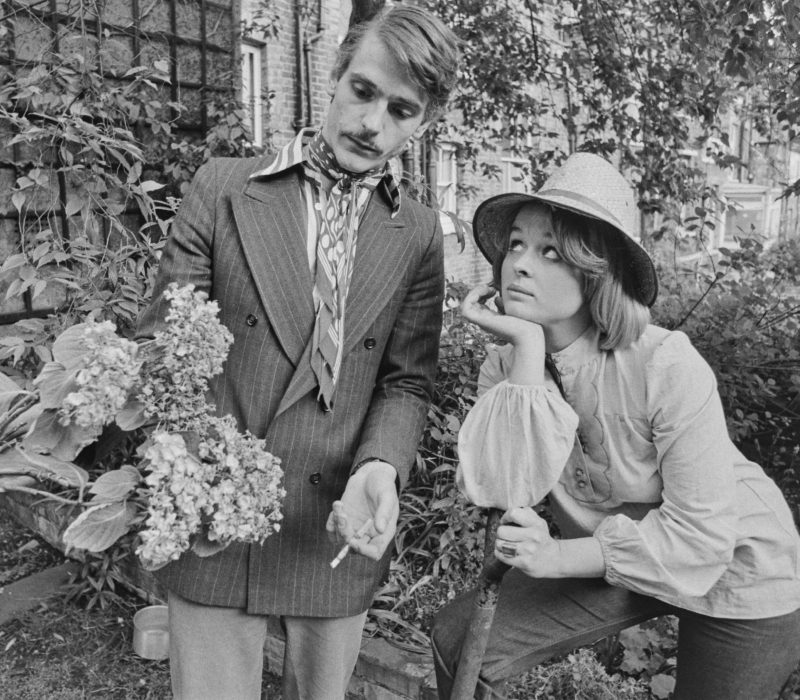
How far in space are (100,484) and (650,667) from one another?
2.27 m

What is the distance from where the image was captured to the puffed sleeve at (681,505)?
136cm

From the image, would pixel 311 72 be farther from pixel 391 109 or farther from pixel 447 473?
pixel 391 109

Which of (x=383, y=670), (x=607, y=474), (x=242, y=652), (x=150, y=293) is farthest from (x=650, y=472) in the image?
(x=150, y=293)

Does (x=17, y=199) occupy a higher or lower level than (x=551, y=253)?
lower

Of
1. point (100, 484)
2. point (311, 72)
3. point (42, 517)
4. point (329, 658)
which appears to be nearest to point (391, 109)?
point (100, 484)

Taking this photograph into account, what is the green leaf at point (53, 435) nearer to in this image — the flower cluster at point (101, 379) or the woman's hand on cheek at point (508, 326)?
the flower cluster at point (101, 379)

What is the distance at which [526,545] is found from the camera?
1.34m

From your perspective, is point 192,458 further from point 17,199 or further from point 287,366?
point 17,199

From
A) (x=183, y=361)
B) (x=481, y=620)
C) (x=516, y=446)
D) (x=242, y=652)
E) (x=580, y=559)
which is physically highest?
(x=183, y=361)

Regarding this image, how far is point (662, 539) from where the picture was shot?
4.51 ft

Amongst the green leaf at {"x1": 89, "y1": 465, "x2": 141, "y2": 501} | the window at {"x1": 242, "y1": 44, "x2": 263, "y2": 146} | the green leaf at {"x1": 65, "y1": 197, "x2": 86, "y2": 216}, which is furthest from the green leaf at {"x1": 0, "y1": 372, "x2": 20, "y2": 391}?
the window at {"x1": 242, "y1": 44, "x2": 263, "y2": 146}

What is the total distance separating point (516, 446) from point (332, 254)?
1.88ft

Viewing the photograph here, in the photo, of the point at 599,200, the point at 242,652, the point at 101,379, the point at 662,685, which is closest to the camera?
the point at 101,379

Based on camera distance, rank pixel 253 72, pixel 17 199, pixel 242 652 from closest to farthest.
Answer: pixel 242 652, pixel 17 199, pixel 253 72
